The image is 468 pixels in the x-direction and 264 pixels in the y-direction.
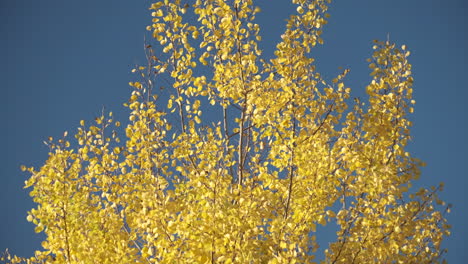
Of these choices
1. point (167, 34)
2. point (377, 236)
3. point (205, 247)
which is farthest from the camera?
point (167, 34)

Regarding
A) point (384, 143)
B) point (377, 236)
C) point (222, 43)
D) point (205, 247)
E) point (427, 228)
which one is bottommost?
point (205, 247)

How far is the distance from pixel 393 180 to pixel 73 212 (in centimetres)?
326

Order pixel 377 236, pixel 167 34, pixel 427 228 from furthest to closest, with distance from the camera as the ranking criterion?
1. pixel 167 34
2. pixel 427 228
3. pixel 377 236

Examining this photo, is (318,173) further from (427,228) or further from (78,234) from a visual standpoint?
(78,234)

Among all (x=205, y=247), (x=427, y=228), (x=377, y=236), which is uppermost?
(x=427, y=228)

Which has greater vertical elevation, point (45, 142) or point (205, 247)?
point (45, 142)

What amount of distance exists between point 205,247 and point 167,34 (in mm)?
2844

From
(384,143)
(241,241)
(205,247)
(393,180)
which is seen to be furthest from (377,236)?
(205,247)

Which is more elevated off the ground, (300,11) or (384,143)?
(300,11)

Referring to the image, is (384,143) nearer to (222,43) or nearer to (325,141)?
(325,141)

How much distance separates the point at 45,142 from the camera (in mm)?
6168

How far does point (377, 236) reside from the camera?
4980mm

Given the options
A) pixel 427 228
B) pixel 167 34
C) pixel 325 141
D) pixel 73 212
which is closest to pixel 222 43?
pixel 167 34

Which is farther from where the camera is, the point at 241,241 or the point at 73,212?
the point at 73,212
